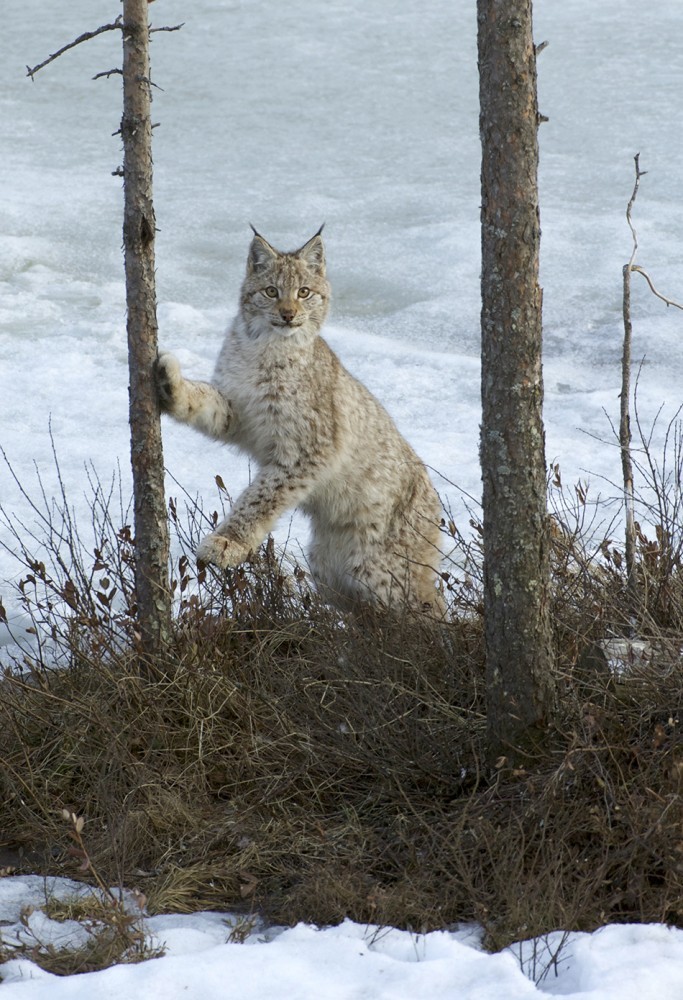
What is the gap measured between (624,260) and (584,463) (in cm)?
363

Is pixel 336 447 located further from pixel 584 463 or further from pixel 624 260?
pixel 624 260

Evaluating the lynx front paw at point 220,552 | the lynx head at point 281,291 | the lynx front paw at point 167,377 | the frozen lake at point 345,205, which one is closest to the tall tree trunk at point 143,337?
the lynx front paw at point 167,377

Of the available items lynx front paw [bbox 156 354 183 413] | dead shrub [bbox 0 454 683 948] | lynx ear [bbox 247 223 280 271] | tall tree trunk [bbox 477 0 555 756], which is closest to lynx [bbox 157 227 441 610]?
lynx ear [bbox 247 223 280 271]

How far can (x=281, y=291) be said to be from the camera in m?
5.73

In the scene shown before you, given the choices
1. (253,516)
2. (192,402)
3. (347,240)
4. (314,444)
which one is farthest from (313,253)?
(347,240)

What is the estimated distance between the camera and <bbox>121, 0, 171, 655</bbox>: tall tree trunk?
4.46 m

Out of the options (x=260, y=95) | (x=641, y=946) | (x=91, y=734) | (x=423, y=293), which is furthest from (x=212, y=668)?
(x=260, y=95)

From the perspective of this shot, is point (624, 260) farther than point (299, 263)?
Yes

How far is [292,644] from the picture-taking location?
497 centimetres

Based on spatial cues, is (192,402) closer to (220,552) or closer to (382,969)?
(220,552)

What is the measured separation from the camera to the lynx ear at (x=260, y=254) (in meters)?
5.75

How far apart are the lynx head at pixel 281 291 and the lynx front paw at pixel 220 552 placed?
117 centimetres

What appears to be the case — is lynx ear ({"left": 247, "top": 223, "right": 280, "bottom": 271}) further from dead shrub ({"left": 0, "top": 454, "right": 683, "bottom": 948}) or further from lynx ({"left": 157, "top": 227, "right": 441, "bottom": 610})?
dead shrub ({"left": 0, "top": 454, "right": 683, "bottom": 948})

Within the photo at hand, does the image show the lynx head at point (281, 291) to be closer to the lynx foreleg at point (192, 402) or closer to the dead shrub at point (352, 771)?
the lynx foreleg at point (192, 402)
